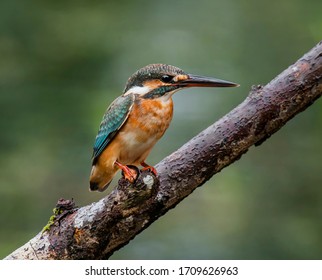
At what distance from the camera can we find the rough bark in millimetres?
3361

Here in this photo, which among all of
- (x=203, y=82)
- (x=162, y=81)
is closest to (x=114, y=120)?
(x=162, y=81)

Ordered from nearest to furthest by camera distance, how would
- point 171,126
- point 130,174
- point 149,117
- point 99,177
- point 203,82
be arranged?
point 130,174 → point 203,82 → point 149,117 → point 99,177 → point 171,126

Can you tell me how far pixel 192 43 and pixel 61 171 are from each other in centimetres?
156

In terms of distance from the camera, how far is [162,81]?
379 centimetres

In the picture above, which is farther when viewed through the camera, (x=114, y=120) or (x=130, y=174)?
Result: (x=114, y=120)

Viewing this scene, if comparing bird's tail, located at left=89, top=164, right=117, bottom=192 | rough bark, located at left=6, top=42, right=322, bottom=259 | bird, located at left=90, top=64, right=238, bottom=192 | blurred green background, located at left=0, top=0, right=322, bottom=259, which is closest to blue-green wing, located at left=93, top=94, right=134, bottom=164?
bird, located at left=90, top=64, right=238, bottom=192

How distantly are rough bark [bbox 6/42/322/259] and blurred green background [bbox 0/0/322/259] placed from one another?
3.89 feet

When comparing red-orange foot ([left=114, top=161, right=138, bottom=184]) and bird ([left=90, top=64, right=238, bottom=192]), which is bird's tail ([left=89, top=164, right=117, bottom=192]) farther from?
red-orange foot ([left=114, top=161, right=138, bottom=184])

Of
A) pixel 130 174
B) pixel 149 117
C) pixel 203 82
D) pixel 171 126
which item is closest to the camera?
pixel 130 174

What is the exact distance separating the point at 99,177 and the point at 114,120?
387 millimetres

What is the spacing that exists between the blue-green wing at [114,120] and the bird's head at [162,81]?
0.21 ft

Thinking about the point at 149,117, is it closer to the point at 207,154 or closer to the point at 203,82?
the point at 203,82

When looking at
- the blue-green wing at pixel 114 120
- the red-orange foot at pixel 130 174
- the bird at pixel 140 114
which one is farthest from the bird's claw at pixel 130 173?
the blue-green wing at pixel 114 120

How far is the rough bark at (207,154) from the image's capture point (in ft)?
11.0
